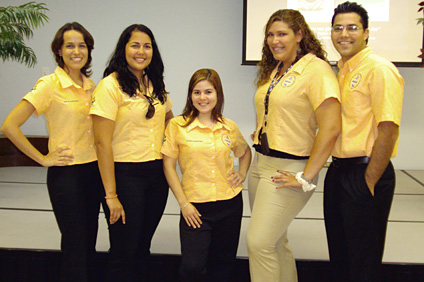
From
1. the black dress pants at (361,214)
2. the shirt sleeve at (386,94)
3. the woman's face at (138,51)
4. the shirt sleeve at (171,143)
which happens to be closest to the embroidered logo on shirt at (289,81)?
the shirt sleeve at (386,94)

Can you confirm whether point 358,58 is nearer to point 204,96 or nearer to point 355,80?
point 355,80

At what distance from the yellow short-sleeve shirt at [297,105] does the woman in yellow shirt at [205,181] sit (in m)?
0.28

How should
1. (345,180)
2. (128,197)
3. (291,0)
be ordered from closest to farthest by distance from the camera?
(345,180)
(128,197)
(291,0)

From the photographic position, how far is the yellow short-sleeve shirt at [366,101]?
4.83 ft

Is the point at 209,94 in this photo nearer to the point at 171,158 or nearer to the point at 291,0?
the point at 171,158

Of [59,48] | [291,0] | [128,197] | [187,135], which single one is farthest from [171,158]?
[291,0]

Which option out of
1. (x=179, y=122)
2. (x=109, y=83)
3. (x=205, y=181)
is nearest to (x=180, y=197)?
(x=205, y=181)

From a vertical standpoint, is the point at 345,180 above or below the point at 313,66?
below

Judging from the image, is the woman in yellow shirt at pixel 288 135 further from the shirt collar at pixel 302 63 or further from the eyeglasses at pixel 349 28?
the eyeglasses at pixel 349 28

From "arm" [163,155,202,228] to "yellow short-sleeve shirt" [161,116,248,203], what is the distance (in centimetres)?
3

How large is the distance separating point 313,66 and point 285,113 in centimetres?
23

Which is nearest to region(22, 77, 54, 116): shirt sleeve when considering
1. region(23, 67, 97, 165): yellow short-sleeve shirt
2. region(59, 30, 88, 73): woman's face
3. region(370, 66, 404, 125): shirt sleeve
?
region(23, 67, 97, 165): yellow short-sleeve shirt

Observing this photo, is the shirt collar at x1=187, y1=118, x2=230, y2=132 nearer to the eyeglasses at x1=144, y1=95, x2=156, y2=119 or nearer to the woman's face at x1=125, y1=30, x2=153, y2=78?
the eyeglasses at x1=144, y1=95, x2=156, y2=119

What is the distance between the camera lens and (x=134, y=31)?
185 cm
